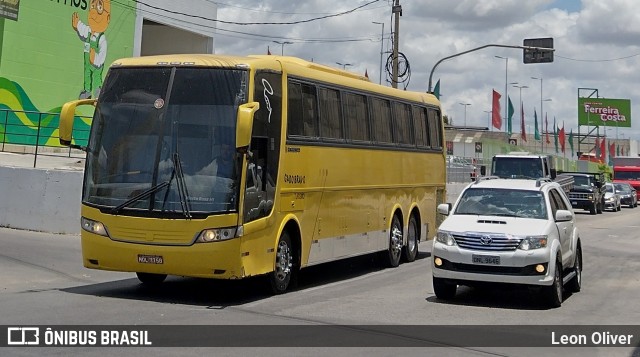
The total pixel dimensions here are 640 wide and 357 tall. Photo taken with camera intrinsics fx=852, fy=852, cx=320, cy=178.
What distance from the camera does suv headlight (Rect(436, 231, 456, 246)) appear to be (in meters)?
12.4

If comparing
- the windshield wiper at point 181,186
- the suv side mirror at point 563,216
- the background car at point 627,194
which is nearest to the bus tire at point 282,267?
the windshield wiper at point 181,186

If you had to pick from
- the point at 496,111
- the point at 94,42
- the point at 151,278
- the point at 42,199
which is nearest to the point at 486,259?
the point at 151,278

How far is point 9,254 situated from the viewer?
16234 mm

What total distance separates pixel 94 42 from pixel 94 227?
23.8m

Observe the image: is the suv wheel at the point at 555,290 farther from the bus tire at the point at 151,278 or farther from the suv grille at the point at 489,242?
the bus tire at the point at 151,278

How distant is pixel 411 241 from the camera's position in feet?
63.4

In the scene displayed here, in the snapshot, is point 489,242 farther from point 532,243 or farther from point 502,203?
point 502,203

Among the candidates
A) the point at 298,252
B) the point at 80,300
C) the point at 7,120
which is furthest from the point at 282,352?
the point at 7,120

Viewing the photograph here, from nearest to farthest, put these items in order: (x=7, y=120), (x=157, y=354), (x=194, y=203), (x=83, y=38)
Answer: (x=157, y=354) → (x=194, y=203) → (x=7, y=120) → (x=83, y=38)

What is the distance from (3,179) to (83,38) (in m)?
13.9

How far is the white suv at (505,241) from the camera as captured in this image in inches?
470

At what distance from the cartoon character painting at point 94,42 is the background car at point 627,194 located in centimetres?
3681

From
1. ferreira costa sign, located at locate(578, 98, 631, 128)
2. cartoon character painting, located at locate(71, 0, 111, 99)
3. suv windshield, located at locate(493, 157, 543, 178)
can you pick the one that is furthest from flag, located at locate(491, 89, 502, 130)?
ferreira costa sign, located at locate(578, 98, 631, 128)

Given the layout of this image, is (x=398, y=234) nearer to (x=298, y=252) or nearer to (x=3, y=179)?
(x=298, y=252)
